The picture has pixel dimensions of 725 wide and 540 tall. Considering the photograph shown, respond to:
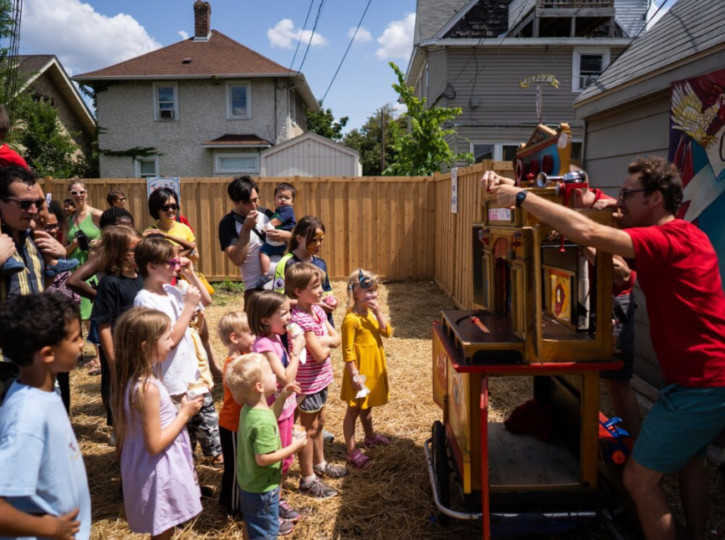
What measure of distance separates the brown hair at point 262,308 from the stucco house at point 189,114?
63.7 ft

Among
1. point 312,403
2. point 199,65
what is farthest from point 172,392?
point 199,65

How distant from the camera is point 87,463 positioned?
428 cm

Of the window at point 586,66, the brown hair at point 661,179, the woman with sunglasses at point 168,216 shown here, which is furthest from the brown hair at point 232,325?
the window at point 586,66

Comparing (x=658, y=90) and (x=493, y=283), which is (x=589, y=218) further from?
(x=658, y=90)

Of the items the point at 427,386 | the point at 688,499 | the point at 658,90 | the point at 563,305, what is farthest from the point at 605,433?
the point at 658,90

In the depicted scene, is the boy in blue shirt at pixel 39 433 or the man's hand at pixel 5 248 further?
the man's hand at pixel 5 248

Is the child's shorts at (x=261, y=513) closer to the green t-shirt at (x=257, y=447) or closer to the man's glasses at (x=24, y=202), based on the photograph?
the green t-shirt at (x=257, y=447)

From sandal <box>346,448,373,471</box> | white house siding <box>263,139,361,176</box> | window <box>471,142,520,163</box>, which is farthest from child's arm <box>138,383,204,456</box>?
window <box>471,142,520,163</box>

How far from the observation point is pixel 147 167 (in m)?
23.2

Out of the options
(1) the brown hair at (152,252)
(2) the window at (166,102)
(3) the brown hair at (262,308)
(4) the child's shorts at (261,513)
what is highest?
(2) the window at (166,102)

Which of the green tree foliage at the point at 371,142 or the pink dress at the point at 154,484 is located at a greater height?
the green tree foliage at the point at 371,142

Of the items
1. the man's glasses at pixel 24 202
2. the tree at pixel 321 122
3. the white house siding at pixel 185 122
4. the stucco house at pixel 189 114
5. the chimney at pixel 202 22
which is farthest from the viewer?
the tree at pixel 321 122

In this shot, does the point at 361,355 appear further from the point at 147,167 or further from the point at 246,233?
the point at 147,167

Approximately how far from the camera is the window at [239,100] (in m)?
22.4
